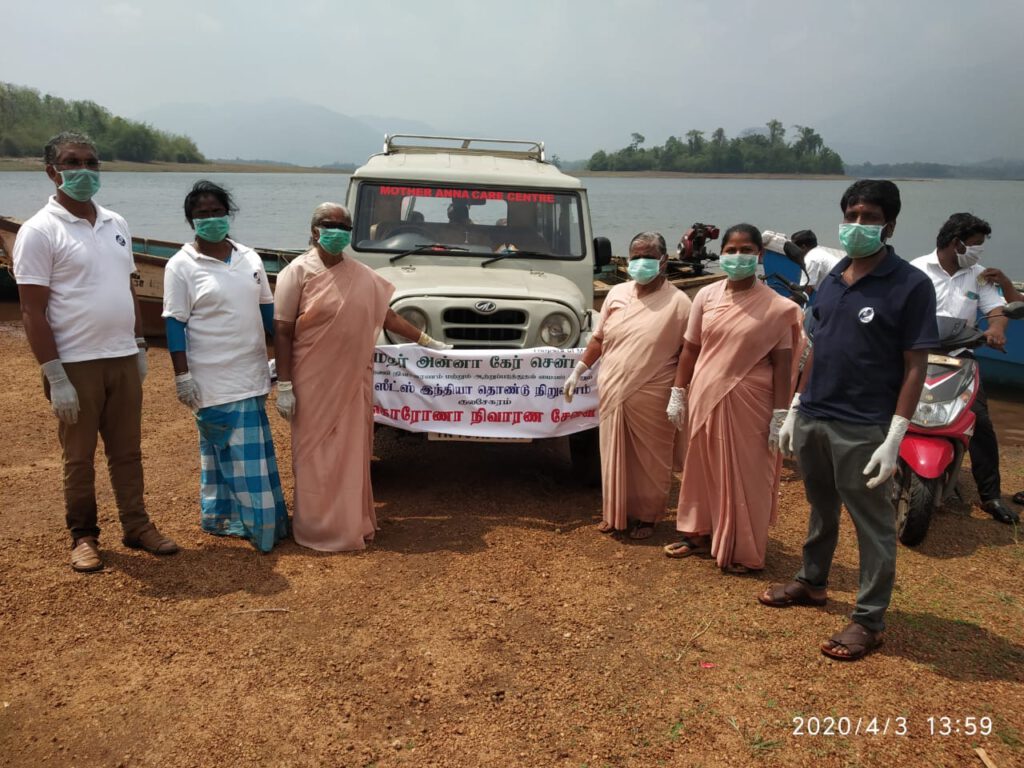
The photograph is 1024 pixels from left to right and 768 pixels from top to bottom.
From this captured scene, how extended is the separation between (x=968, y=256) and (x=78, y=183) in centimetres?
497

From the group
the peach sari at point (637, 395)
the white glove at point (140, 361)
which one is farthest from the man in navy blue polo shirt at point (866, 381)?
the white glove at point (140, 361)

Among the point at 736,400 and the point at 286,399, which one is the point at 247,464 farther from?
the point at 736,400

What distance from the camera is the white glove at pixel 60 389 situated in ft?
12.2

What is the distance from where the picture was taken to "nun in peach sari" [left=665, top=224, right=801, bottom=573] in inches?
154

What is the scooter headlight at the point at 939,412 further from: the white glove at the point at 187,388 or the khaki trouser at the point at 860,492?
the white glove at the point at 187,388

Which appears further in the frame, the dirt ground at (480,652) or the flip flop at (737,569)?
the flip flop at (737,569)

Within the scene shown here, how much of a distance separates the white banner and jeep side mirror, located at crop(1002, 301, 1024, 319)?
7.85 ft

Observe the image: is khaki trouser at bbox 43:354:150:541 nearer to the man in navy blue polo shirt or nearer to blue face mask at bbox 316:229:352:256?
blue face mask at bbox 316:229:352:256

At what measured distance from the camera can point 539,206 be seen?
5.96 m

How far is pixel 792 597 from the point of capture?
3.83 m

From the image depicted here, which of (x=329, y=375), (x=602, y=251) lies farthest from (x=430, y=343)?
(x=602, y=251)

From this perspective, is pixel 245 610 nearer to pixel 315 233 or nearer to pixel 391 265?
pixel 315 233

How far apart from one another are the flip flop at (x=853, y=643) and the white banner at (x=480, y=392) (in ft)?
6.60

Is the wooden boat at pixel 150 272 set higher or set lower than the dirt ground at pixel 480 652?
higher
